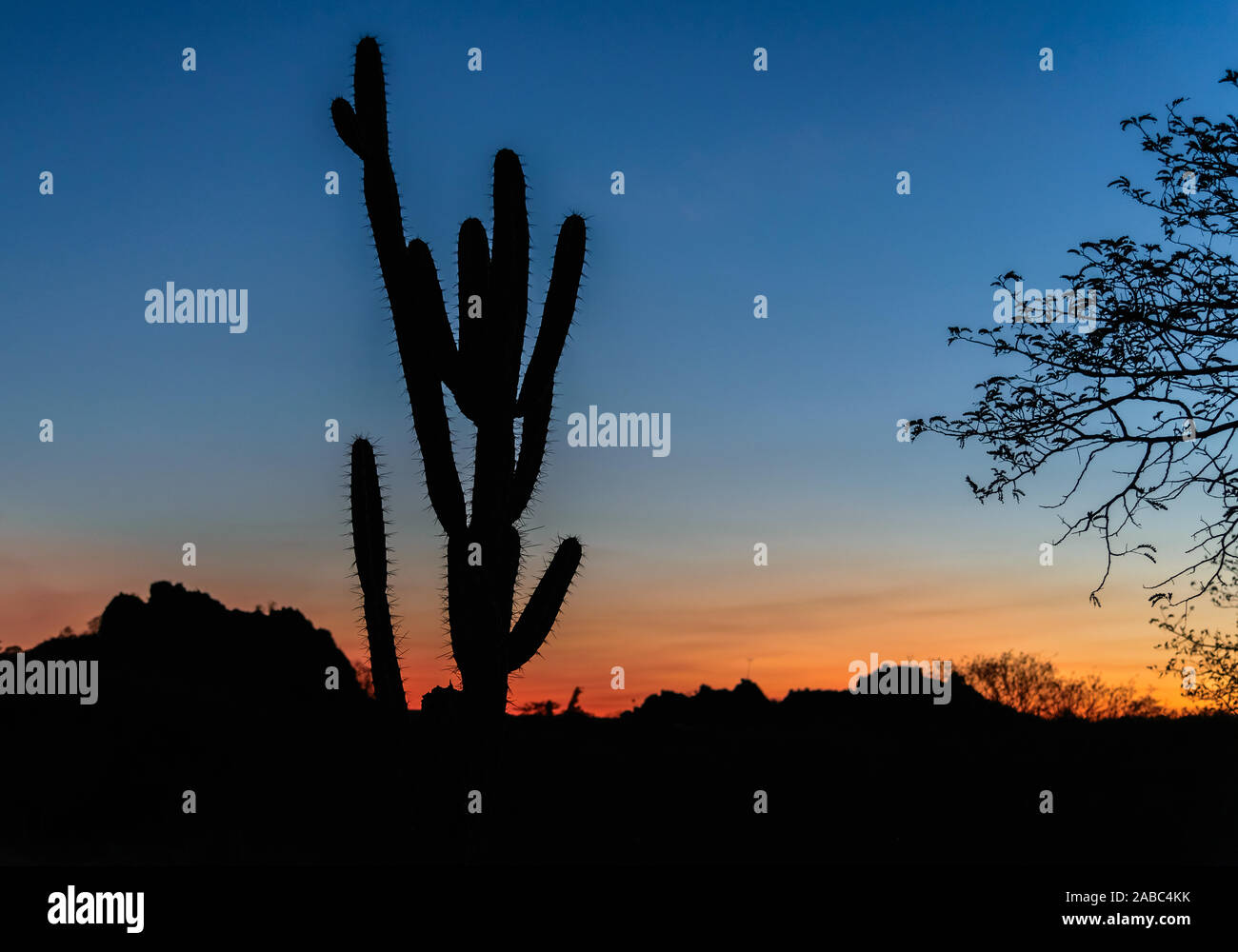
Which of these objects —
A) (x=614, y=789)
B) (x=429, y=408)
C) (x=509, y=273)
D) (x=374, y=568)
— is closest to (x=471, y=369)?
(x=429, y=408)

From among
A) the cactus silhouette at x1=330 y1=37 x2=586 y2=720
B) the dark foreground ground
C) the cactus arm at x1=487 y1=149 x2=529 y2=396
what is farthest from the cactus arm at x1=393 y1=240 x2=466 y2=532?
the dark foreground ground

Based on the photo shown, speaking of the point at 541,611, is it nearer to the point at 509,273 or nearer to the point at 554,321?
the point at 554,321

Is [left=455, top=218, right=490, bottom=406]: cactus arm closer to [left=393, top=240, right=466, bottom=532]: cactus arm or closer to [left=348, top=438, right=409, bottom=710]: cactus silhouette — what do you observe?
[left=393, top=240, right=466, bottom=532]: cactus arm

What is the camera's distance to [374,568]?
30.1 feet

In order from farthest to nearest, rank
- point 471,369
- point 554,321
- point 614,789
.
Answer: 1. point 614,789
2. point 554,321
3. point 471,369

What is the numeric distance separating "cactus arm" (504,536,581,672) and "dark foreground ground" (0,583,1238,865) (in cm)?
393

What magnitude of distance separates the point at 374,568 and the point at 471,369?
2026 millimetres

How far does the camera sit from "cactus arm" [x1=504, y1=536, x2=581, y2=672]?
30.4 feet

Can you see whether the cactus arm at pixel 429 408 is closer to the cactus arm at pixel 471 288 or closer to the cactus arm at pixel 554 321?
the cactus arm at pixel 471 288

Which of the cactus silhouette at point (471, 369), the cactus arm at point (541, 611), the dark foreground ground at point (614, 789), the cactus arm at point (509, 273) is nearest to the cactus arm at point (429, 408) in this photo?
the cactus silhouette at point (471, 369)

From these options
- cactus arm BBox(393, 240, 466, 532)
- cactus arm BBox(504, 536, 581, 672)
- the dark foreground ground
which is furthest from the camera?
the dark foreground ground

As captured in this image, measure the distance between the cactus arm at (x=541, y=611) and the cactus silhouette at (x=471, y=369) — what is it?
0.08 ft

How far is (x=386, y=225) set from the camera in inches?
348
